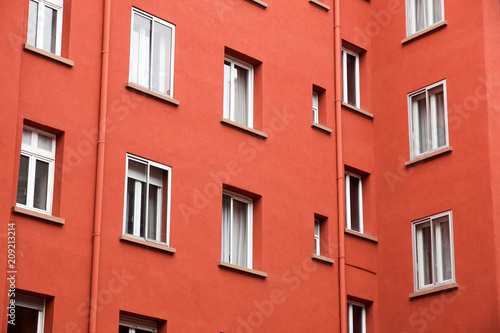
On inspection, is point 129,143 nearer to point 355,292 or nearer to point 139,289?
point 139,289

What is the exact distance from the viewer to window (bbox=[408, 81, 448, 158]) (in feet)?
102

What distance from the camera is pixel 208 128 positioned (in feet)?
92.5

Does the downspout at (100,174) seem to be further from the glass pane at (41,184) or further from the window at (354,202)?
the window at (354,202)

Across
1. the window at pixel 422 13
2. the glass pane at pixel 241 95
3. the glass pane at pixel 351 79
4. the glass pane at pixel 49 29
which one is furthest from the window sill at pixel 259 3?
the glass pane at pixel 49 29

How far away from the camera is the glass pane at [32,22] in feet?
83.6

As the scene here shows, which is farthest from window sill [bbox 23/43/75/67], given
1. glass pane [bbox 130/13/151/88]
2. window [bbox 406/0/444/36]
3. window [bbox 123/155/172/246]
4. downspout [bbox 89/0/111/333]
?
window [bbox 406/0/444/36]

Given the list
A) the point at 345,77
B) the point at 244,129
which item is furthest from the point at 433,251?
the point at 345,77

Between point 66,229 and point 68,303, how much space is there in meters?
1.75

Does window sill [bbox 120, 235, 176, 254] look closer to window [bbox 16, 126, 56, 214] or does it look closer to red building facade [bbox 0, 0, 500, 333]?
red building facade [bbox 0, 0, 500, 333]

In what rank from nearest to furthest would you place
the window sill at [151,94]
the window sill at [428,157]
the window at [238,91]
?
the window sill at [151,94]
the window at [238,91]
the window sill at [428,157]

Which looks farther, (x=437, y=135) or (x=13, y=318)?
(x=437, y=135)

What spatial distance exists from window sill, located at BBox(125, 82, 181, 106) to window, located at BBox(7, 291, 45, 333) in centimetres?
615

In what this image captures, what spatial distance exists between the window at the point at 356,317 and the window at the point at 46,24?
38.2ft

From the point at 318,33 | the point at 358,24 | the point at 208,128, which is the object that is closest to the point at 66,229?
the point at 208,128
